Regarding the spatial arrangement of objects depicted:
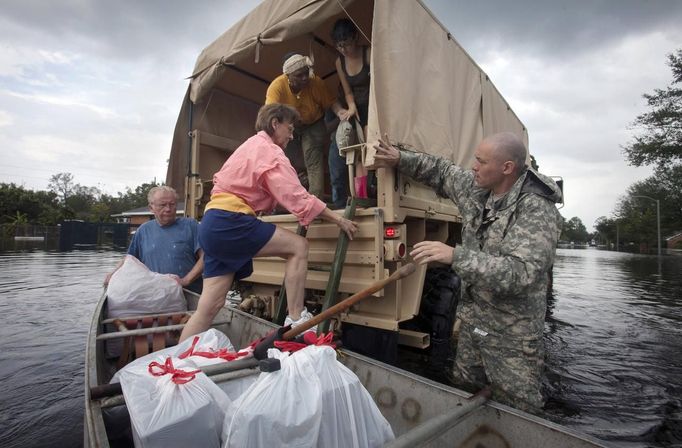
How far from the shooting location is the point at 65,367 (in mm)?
3975

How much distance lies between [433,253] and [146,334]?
2262mm

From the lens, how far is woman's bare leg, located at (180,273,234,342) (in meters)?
2.54

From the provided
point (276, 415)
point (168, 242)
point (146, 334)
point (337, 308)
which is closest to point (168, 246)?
point (168, 242)

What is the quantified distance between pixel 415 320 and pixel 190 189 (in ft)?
11.0

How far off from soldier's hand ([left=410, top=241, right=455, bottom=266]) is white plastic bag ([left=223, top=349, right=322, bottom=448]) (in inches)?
34.8

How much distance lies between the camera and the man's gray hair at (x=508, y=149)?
2.07m

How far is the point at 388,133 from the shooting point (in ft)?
9.42

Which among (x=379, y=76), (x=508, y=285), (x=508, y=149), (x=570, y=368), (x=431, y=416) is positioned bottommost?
(x=570, y=368)

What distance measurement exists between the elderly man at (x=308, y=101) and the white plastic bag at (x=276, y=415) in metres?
2.91

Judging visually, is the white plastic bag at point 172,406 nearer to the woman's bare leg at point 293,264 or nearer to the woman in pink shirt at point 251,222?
the woman in pink shirt at point 251,222

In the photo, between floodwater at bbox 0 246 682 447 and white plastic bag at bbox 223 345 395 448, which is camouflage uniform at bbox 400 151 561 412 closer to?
white plastic bag at bbox 223 345 395 448

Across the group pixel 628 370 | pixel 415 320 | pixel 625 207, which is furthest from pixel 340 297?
pixel 625 207

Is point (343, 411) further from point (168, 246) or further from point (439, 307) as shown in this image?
point (168, 246)

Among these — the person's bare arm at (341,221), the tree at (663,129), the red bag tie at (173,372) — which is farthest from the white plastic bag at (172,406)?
the tree at (663,129)
